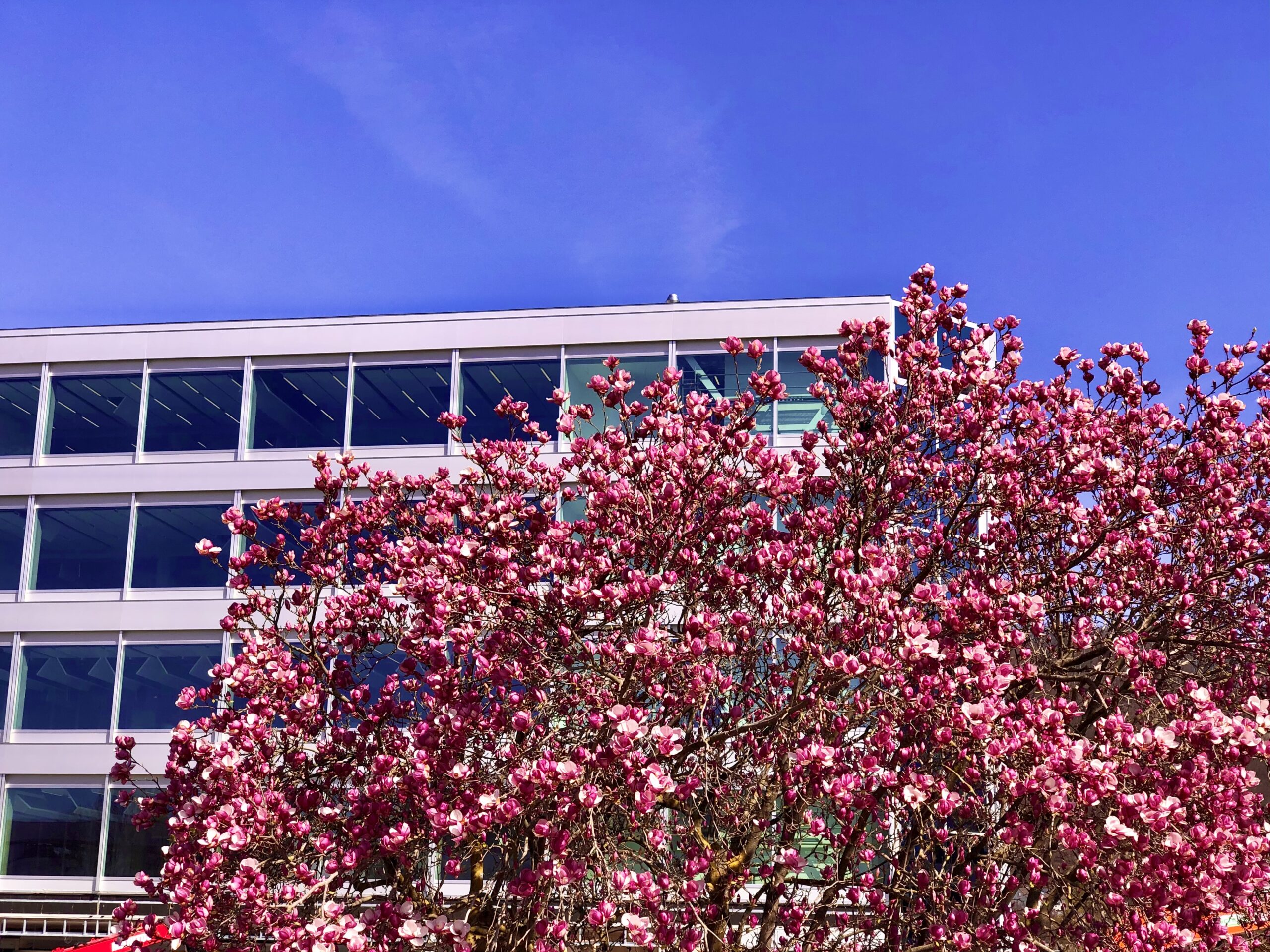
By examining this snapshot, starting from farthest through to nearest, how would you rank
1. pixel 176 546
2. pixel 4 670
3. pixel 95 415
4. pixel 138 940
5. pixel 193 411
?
pixel 95 415 → pixel 193 411 → pixel 176 546 → pixel 4 670 → pixel 138 940

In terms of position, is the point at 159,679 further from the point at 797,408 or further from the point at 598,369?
the point at 797,408

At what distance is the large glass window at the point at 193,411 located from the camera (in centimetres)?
2130

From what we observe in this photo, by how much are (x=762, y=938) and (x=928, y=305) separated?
13.3 feet

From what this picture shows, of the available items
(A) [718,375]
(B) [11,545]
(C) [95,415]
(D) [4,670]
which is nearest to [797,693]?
(A) [718,375]

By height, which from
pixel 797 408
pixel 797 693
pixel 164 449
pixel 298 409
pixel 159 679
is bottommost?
pixel 797 693

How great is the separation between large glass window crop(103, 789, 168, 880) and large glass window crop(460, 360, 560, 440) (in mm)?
8240

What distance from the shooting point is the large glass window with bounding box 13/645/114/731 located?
65.8 ft

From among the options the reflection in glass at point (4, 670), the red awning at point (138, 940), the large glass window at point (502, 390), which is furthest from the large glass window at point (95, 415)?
the red awning at point (138, 940)

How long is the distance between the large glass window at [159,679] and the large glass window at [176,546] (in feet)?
3.67

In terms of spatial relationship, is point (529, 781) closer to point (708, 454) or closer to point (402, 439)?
point (708, 454)

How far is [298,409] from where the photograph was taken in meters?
21.4

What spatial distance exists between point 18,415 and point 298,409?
17.6 ft

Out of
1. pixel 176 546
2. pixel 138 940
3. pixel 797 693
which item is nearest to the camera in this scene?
pixel 797 693

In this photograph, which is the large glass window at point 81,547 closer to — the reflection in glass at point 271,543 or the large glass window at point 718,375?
the reflection in glass at point 271,543
